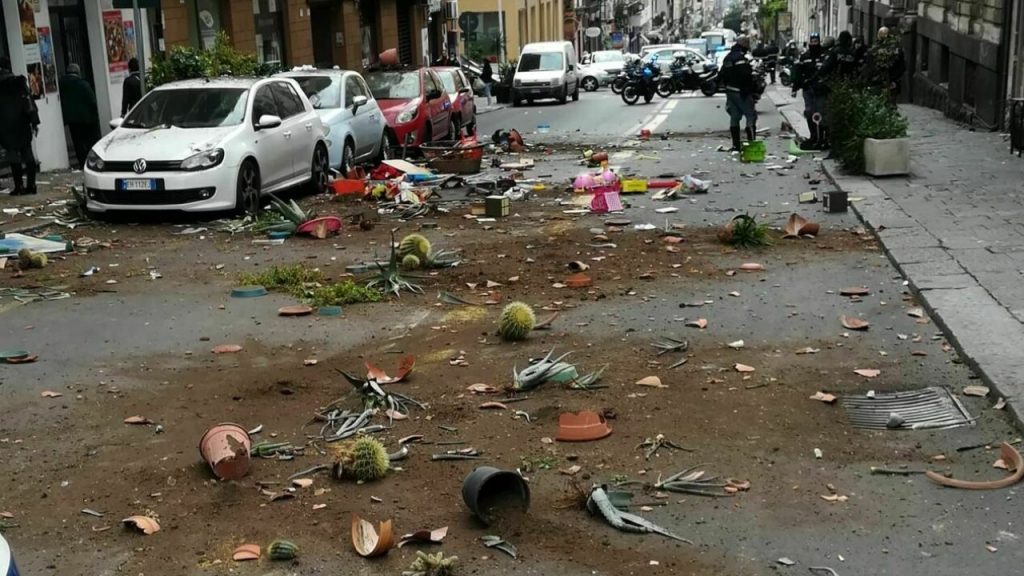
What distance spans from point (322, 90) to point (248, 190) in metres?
4.59

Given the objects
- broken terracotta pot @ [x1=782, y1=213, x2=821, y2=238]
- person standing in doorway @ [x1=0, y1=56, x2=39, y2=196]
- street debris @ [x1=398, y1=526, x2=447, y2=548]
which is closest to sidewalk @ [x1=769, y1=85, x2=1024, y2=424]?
broken terracotta pot @ [x1=782, y1=213, x2=821, y2=238]

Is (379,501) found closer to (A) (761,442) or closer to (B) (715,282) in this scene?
(A) (761,442)

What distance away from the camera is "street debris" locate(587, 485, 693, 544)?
5.33m

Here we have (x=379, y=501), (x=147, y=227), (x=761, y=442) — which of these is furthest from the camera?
(x=147, y=227)

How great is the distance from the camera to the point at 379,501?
225 inches

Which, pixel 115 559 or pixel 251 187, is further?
pixel 251 187

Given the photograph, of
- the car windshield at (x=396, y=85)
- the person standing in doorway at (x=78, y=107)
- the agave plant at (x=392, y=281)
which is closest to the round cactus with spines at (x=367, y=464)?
the agave plant at (x=392, y=281)

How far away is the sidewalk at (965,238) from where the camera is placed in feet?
25.9

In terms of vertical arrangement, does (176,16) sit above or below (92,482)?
A: above

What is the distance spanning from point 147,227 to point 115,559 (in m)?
9.75

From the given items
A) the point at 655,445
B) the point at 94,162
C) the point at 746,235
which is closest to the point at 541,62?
the point at 94,162

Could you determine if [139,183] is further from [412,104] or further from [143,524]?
[143,524]

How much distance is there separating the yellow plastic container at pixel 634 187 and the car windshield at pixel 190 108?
4.89 metres

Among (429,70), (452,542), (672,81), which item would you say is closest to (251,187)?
(429,70)
